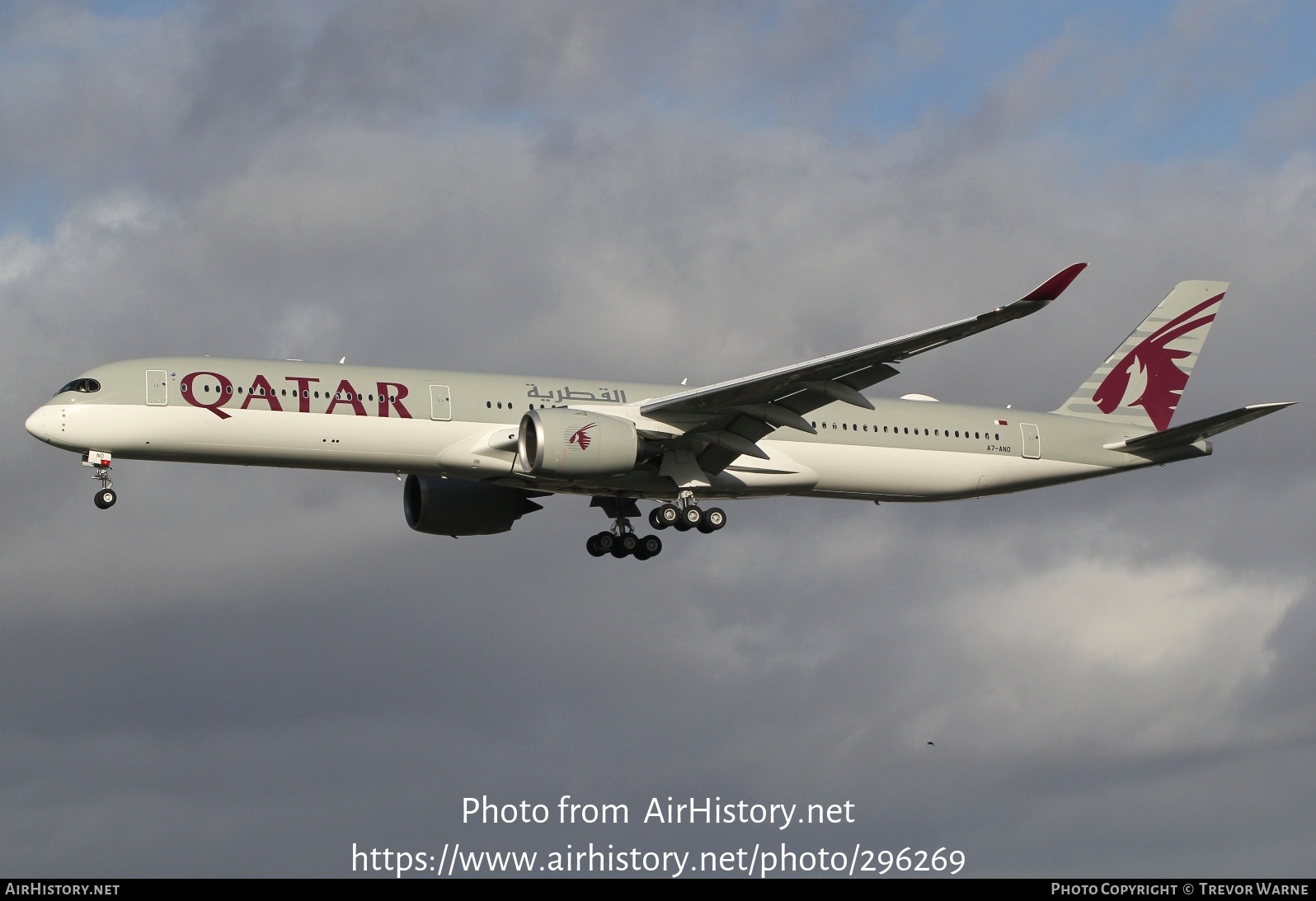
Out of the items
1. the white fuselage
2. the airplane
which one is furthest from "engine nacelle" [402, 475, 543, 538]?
the white fuselage

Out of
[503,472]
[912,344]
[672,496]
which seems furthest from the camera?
[672,496]

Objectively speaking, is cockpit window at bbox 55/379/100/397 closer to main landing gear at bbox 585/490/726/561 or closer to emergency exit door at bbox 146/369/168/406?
emergency exit door at bbox 146/369/168/406

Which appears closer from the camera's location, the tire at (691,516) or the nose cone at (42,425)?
the nose cone at (42,425)

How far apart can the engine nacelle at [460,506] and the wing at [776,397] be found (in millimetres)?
6623

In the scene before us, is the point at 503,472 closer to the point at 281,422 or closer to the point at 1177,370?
the point at 281,422

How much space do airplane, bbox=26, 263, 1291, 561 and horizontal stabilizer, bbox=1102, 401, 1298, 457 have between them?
0.07 metres

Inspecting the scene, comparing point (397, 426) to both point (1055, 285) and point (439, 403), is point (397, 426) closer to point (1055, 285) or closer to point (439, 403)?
point (439, 403)

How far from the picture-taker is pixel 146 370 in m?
39.2

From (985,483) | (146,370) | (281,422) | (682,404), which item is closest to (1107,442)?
(985,483)

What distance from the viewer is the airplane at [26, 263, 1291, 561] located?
127ft

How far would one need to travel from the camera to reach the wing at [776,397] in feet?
122

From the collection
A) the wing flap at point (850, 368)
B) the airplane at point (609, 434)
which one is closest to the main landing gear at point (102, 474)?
the airplane at point (609, 434)

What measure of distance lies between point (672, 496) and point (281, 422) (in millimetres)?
10388

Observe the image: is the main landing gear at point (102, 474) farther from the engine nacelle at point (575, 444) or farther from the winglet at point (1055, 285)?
the winglet at point (1055, 285)
